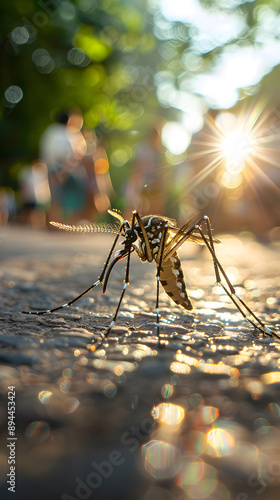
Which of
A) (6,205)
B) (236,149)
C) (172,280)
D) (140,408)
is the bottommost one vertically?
(140,408)

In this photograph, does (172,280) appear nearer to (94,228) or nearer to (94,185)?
(94,228)

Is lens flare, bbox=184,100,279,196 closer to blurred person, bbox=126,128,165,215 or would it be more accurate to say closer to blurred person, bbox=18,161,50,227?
blurred person, bbox=126,128,165,215

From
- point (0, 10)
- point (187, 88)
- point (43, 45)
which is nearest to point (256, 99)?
point (187, 88)

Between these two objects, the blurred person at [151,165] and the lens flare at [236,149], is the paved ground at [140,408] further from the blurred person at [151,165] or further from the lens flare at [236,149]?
the blurred person at [151,165]

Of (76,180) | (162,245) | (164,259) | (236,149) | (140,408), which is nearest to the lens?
(140,408)

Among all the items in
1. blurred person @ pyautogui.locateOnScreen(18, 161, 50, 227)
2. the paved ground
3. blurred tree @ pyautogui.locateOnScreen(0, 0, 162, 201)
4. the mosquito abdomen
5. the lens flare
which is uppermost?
blurred tree @ pyautogui.locateOnScreen(0, 0, 162, 201)

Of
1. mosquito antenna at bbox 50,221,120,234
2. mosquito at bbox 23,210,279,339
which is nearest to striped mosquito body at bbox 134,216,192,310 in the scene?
mosquito at bbox 23,210,279,339

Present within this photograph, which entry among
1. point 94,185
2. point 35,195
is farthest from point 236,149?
point 35,195

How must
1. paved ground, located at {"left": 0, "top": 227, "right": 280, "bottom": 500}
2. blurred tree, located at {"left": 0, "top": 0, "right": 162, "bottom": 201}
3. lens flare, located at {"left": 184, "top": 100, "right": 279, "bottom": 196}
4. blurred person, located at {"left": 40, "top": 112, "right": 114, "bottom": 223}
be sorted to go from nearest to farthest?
paved ground, located at {"left": 0, "top": 227, "right": 280, "bottom": 500}, lens flare, located at {"left": 184, "top": 100, "right": 279, "bottom": 196}, blurred person, located at {"left": 40, "top": 112, "right": 114, "bottom": 223}, blurred tree, located at {"left": 0, "top": 0, "right": 162, "bottom": 201}

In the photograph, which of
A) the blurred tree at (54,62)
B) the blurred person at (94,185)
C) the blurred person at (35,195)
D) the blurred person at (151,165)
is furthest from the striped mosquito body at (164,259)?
the blurred tree at (54,62)

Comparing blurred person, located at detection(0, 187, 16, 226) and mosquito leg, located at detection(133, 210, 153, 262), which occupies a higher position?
blurred person, located at detection(0, 187, 16, 226)
